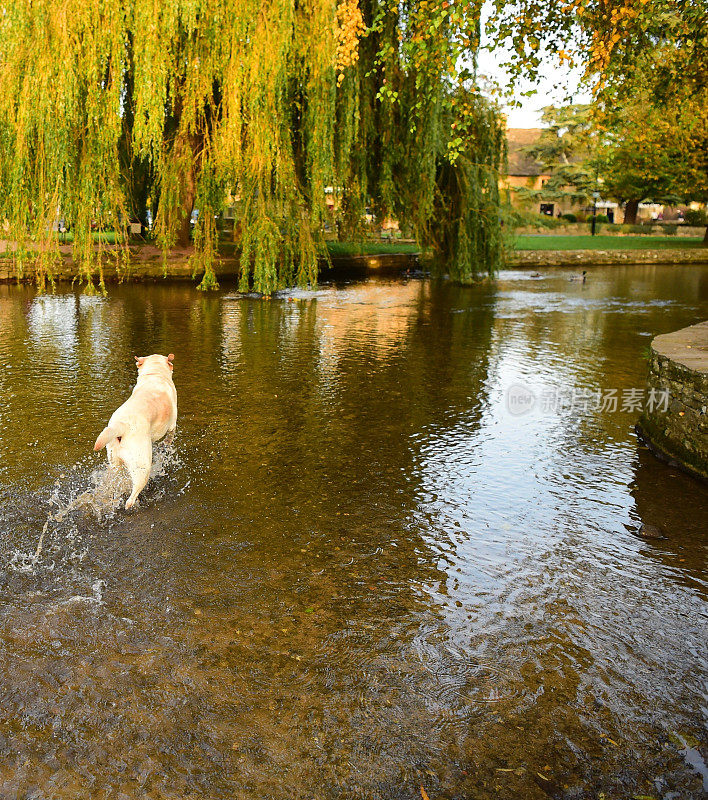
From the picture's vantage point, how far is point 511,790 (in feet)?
9.88

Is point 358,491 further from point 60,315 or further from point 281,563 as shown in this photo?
point 60,315

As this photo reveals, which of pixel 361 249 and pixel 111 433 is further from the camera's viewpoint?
→ pixel 361 249

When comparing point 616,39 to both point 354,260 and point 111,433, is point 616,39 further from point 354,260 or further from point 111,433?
point 354,260

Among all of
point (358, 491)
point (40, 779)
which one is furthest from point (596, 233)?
point (40, 779)

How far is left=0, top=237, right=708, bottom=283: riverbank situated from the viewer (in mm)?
21297

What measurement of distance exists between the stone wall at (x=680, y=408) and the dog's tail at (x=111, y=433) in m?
4.68

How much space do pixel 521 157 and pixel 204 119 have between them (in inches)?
2602

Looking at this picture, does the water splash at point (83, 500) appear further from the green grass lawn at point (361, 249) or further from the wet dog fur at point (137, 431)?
the green grass lawn at point (361, 249)

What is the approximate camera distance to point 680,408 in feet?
22.8

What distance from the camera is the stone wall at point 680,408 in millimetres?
6578

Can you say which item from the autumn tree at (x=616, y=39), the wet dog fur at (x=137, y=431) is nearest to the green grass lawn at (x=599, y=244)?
the autumn tree at (x=616, y=39)

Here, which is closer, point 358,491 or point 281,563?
point 281,563

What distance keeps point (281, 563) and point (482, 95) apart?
1858 centimetres

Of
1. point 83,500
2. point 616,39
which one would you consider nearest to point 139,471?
point 83,500
